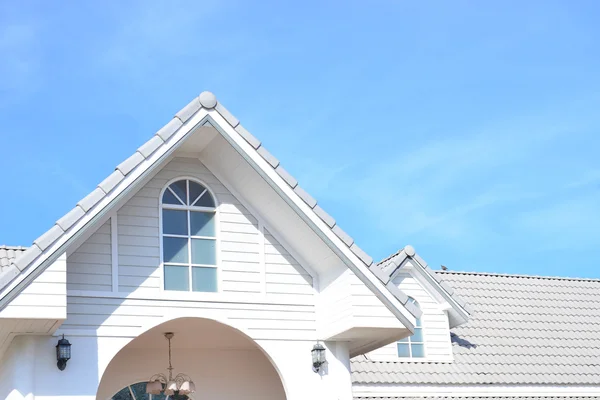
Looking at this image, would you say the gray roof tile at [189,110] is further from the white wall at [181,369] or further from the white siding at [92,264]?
the white wall at [181,369]

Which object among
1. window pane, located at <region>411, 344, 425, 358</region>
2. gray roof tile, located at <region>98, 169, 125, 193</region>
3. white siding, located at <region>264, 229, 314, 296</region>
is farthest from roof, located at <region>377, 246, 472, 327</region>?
gray roof tile, located at <region>98, 169, 125, 193</region>

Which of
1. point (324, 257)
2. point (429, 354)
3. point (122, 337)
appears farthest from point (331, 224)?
point (429, 354)

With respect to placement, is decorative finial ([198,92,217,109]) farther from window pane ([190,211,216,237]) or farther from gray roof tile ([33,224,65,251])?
gray roof tile ([33,224,65,251])

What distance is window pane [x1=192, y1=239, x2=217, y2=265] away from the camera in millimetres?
13688

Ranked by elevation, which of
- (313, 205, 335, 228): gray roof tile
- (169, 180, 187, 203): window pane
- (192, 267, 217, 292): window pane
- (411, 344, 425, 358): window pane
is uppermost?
(169, 180, 187, 203): window pane

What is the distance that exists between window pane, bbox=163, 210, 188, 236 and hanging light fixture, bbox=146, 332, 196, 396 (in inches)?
82.0

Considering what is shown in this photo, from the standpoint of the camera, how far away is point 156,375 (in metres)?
15.8

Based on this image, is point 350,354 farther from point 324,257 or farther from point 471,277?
point 471,277

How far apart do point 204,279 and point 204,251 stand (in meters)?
0.41

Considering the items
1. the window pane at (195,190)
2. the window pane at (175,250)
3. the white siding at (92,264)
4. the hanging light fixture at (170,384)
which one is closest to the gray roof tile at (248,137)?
the window pane at (195,190)

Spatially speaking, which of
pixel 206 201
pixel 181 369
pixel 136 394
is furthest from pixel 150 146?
pixel 136 394

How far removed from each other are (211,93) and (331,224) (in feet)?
7.98

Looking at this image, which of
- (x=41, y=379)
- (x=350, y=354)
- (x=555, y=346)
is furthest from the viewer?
(x=555, y=346)

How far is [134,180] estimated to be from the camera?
12.4 metres
